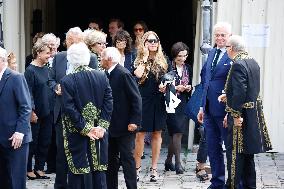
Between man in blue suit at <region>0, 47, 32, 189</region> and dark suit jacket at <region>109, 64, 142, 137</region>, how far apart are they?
1.05 meters

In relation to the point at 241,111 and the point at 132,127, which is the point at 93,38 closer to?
the point at 132,127

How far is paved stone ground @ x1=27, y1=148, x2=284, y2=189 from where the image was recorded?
9.55 m

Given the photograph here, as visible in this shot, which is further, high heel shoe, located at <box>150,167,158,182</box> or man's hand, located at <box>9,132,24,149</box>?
high heel shoe, located at <box>150,167,158,182</box>

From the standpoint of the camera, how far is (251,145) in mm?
8406

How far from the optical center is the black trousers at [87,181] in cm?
758

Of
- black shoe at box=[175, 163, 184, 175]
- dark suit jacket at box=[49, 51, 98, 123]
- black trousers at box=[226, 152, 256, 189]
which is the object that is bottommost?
black shoe at box=[175, 163, 184, 175]

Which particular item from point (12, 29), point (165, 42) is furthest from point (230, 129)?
point (165, 42)

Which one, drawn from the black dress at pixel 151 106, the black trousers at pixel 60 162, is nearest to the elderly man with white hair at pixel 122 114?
the black trousers at pixel 60 162

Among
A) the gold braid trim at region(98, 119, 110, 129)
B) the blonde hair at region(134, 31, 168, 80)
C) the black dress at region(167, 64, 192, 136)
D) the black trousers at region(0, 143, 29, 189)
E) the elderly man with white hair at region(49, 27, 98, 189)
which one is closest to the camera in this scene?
the gold braid trim at region(98, 119, 110, 129)

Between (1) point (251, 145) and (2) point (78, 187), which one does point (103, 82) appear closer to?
(2) point (78, 187)

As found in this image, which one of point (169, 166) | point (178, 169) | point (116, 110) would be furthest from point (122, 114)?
point (169, 166)

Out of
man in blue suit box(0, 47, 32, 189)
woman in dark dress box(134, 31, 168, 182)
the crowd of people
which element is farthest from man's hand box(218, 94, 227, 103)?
man in blue suit box(0, 47, 32, 189)

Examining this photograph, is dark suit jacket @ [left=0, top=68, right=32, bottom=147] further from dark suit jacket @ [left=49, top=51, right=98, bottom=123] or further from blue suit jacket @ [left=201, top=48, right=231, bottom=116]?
blue suit jacket @ [left=201, top=48, right=231, bottom=116]

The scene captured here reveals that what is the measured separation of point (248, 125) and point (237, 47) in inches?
35.5
